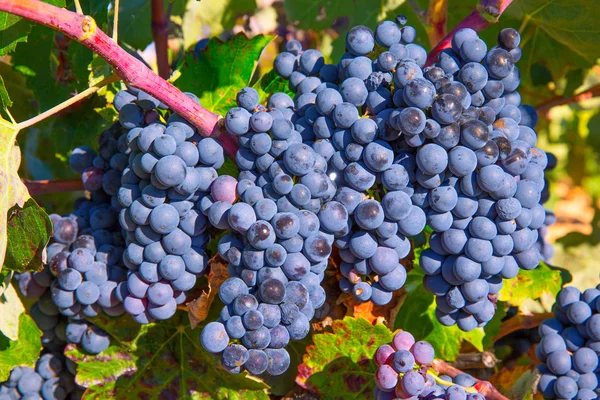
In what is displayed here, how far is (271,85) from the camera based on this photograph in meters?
1.55

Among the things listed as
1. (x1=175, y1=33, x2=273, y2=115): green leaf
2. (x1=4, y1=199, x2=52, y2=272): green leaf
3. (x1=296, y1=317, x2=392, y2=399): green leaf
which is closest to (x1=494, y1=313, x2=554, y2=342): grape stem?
(x1=296, y1=317, x2=392, y2=399): green leaf

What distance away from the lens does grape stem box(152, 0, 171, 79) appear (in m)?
1.87

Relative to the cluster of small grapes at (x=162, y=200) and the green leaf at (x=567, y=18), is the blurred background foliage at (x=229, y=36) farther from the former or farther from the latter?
the cluster of small grapes at (x=162, y=200)

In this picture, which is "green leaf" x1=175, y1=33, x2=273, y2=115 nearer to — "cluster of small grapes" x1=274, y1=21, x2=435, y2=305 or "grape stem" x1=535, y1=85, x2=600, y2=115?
"cluster of small grapes" x1=274, y1=21, x2=435, y2=305

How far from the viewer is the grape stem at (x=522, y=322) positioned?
171 centimetres

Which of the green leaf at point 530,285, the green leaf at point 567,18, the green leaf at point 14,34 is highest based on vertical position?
the green leaf at point 567,18

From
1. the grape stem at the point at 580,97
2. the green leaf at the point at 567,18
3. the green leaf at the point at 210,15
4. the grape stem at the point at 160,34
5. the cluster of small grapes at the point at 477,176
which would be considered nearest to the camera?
the cluster of small grapes at the point at 477,176

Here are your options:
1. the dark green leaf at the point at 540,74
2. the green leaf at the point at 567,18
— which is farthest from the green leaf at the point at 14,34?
the dark green leaf at the point at 540,74

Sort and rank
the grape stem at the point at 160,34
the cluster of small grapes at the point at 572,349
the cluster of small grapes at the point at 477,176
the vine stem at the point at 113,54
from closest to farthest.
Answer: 1. the vine stem at the point at 113,54
2. the cluster of small grapes at the point at 477,176
3. the cluster of small grapes at the point at 572,349
4. the grape stem at the point at 160,34

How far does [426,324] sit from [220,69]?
847mm

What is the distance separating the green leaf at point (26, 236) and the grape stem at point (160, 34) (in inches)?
30.3

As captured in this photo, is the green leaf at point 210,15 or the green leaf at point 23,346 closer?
the green leaf at point 23,346

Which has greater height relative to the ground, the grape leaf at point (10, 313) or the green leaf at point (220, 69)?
the green leaf at point (220, 69)

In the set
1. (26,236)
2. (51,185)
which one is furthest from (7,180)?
(51,185)
